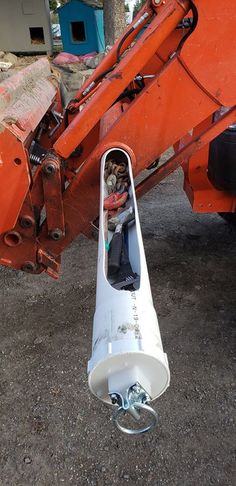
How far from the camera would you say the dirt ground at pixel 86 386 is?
6.23ft

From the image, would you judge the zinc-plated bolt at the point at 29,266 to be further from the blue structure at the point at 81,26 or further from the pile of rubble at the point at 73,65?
the blue structure at the point at 81,26

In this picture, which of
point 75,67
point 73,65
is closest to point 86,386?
point 75,67

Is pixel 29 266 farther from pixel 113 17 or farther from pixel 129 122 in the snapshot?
pixel 113 17

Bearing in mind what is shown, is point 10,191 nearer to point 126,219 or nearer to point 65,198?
point 65,198

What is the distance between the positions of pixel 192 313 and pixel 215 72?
1.50 metres

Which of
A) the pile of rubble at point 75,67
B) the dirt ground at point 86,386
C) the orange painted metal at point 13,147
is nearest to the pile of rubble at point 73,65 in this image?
the pile of rubble at point 75,67

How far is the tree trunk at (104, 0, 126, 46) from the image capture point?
30.5ft

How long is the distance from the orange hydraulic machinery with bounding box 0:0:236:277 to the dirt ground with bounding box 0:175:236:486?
554 millimetres

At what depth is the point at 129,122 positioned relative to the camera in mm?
2012

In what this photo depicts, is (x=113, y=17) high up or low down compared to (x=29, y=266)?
down

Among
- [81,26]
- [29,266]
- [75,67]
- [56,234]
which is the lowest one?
[75,67]

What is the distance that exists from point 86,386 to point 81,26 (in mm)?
10629

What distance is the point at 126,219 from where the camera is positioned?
1564 mm

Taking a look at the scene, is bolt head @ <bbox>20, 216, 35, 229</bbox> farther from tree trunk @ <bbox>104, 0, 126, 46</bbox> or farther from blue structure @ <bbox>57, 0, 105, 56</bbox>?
blue structure @ <bbox>57, 0, 105, 56</bbox>
